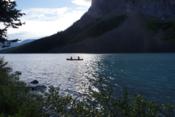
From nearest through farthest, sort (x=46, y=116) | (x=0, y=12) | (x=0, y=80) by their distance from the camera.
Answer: (x=46, y=116) < (x=0, y=80) < (x=0, y=12)

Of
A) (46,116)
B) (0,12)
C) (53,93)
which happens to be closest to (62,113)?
(53,93)

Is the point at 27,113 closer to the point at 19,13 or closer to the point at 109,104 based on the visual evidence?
the point at 109,104

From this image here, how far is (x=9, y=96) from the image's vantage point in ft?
79.7

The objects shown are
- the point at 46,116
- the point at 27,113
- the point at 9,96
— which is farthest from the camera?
the point at 9,96

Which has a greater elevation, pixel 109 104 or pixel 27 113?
pixel 109 104

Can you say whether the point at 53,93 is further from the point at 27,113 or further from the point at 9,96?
the point at 9,96

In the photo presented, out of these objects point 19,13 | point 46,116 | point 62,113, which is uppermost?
point 19,13

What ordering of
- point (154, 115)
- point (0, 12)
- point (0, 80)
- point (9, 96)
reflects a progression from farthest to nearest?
point (0, 12) → point (0, 80) → point (9, 96) → point (154, 115)

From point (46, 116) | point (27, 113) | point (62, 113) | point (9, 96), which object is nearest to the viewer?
point (62, 113)

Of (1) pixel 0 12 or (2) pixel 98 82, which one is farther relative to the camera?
(1) pixel 0 12

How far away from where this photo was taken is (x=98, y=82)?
15.5 meters

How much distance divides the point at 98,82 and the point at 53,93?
2408mm

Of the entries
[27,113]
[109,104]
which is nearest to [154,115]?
[109,104]

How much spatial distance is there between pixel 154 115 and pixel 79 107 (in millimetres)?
3205
